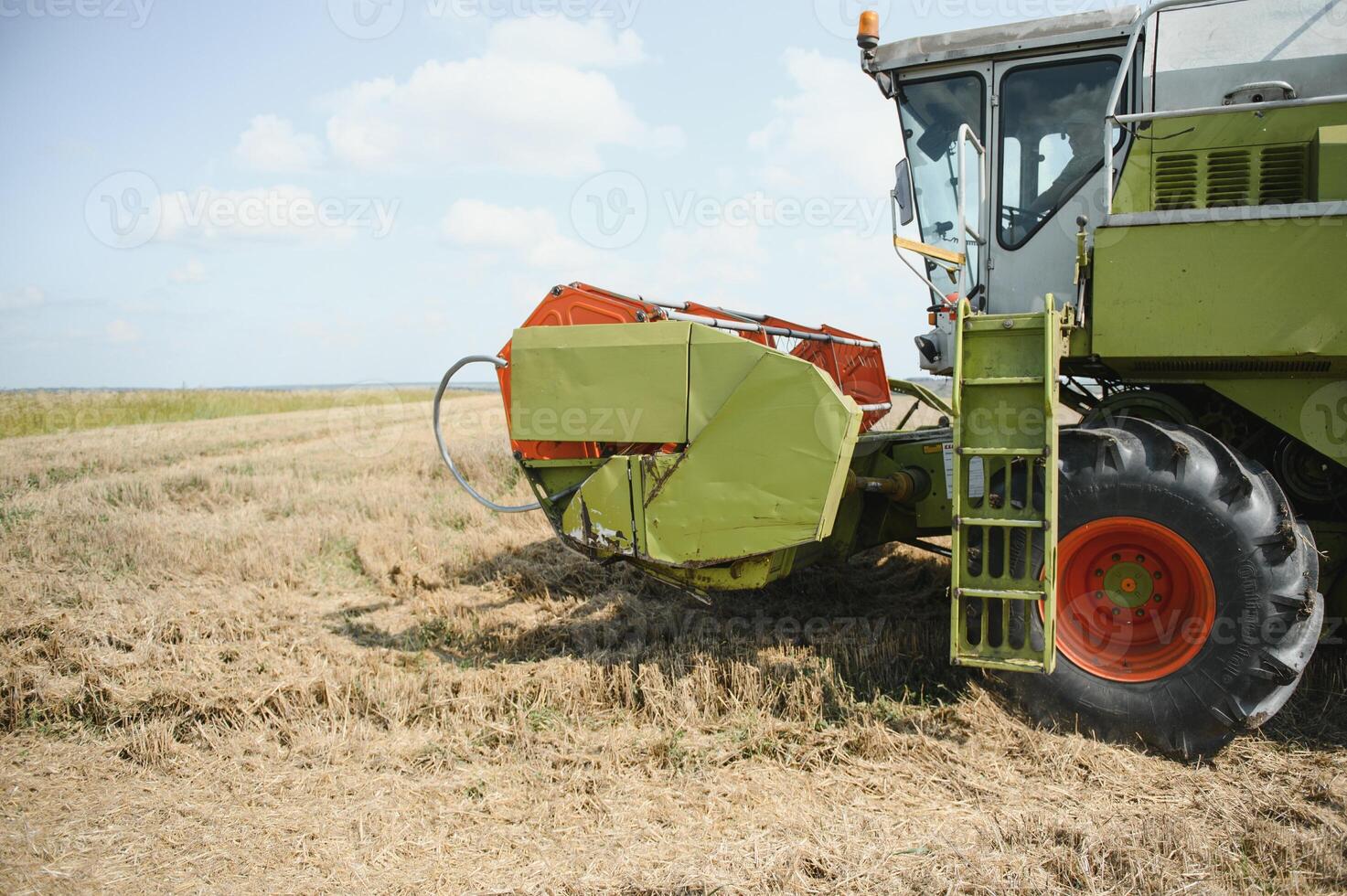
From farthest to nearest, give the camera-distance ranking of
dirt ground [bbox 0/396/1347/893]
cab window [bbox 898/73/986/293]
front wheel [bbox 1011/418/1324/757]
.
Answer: cab window [bbox 898/73/986/293] < front wheel [bbox 1011/418/1324/757] < dirt ground [bbox 0/396/1347/893]

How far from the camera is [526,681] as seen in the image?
4.13 metres

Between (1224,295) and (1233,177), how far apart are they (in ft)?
2.53

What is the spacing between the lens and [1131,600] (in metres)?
3.57

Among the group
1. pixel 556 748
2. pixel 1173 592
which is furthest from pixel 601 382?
pixel 1173 592

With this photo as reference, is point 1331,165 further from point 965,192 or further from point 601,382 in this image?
point 601,382

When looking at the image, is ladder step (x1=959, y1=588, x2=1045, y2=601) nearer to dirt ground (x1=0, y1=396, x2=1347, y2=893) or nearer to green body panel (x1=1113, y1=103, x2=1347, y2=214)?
dirt ground (x1=0, y1=396, x2=1347, y2=893)

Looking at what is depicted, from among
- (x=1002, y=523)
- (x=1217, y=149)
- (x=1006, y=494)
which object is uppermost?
(x=1217, y=149)

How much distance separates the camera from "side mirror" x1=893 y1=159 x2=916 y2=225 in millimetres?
4730

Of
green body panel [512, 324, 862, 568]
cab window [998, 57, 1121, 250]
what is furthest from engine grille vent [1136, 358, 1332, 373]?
green body panel [512, 324, 862, 568]

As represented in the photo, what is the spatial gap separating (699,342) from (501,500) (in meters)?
4.75

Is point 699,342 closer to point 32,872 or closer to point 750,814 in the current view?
point 750,814

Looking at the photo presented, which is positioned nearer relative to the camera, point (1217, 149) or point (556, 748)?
point (556, 748)

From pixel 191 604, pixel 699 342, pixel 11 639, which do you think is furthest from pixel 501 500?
pixel 699 342

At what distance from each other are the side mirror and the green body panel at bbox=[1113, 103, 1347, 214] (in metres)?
1.01
